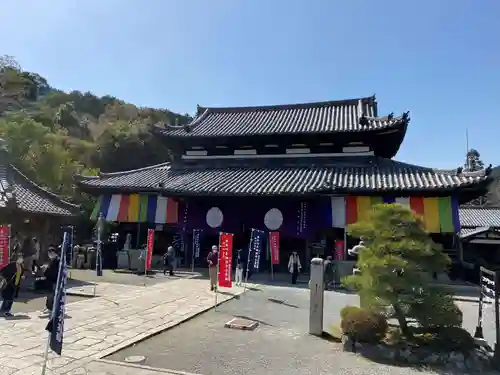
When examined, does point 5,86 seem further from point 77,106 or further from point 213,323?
point 213,323

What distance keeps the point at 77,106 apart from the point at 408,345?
81.7 metres

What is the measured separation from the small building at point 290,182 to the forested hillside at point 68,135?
41.7 feet

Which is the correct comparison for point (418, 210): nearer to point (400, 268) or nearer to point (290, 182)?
point (290, 182)

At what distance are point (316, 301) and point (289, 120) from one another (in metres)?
18.8

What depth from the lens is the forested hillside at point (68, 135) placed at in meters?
34.2

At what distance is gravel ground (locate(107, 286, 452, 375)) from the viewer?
6.53m

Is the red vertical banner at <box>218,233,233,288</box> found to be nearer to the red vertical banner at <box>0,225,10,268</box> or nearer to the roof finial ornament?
the red vertical banner at <box>0,225,10,268</box>

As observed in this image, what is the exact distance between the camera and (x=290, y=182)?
20.0 meters

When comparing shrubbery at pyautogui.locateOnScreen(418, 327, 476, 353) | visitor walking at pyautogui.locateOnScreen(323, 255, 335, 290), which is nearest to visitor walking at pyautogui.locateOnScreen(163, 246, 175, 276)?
visitor walking at pyautogui.locateOnScreen(323, 255, 335, 290)

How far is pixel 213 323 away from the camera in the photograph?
945cm

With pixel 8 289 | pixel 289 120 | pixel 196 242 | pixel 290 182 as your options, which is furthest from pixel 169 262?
pixel 289 120

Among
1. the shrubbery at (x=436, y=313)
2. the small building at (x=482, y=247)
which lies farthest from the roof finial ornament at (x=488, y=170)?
the shrubbery at (x=436, y=313)

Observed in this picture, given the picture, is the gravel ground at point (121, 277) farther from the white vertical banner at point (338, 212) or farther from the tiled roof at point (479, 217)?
the tiled roof at point (479, 217)

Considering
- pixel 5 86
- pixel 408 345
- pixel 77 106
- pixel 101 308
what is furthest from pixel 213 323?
pixel 77 106
